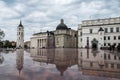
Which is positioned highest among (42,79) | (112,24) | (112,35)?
(112,24)

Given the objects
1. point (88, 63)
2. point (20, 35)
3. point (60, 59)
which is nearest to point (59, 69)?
point (88, 63)

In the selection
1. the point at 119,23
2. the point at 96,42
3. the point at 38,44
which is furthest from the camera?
the point at 38,44

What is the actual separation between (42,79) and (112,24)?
61821 millimetres

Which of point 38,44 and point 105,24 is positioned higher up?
point 105,24

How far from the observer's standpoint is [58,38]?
92.0 m

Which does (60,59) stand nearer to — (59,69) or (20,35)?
(59,69)

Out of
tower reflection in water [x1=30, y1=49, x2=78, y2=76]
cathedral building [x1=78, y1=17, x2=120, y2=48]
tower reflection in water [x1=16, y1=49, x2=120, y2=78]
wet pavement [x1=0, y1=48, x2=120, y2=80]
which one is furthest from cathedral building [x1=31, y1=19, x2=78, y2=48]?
wet pavement [x1=0, y1=48, x2=120, y2=80]

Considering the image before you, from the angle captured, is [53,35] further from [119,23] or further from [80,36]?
[119,23]

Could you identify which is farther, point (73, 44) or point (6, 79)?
point (73, 44)

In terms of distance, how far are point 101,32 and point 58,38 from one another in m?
32.6

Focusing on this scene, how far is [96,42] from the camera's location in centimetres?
6562

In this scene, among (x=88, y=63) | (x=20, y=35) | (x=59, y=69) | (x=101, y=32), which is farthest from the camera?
(x=20, y=35)

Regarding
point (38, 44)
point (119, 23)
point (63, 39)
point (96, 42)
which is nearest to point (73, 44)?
point (63, 39)

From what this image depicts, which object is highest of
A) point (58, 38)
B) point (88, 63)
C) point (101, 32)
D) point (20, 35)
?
point (20, 35)
